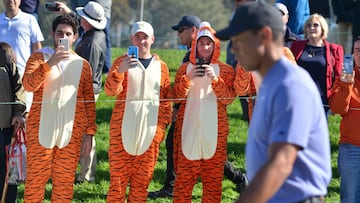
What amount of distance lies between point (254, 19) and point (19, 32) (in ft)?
18.5

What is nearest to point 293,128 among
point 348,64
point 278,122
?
point 278,122

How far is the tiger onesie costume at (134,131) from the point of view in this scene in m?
7.48

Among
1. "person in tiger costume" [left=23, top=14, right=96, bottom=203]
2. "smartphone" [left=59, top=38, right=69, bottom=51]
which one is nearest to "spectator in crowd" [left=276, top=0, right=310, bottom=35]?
"person in tiger costume" [left=23, top=14, right=96, bottom=203]

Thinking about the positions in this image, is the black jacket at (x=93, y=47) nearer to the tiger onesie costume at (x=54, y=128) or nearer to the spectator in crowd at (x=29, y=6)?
the tiger onesie costume at (x=54, y=128)

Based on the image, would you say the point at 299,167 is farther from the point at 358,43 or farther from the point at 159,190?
the point at 159,190

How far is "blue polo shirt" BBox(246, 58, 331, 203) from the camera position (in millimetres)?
3836

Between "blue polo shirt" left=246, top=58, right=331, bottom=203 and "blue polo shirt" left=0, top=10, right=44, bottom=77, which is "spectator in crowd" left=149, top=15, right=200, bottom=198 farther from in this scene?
"blue polo shirt" left=246, top=58, right=331, bottom=203

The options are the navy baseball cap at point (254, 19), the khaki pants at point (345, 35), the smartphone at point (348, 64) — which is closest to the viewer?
the navy baseball cap at point (254, 19)

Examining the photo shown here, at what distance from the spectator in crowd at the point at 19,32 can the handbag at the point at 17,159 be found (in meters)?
1.49

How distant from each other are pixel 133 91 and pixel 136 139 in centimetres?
42

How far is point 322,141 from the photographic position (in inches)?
159

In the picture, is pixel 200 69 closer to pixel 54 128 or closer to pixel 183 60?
pixel 183 60

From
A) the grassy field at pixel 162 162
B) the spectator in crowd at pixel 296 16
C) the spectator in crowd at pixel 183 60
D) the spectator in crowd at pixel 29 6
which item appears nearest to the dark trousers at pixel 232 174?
the grassy field at pixel 162 162

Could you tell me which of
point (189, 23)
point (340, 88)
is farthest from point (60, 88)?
point (340, 88)
